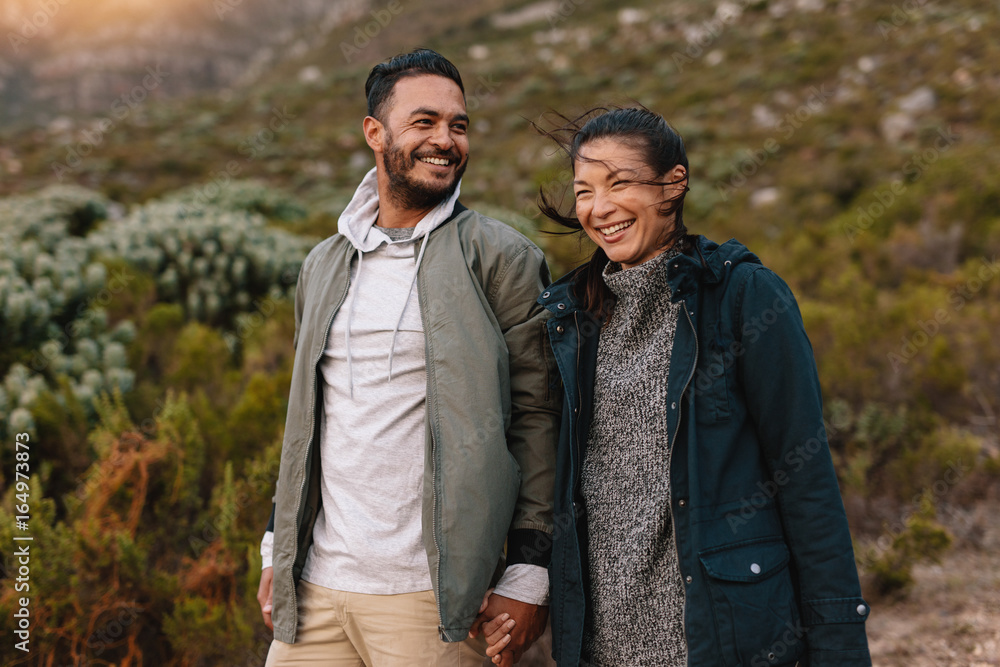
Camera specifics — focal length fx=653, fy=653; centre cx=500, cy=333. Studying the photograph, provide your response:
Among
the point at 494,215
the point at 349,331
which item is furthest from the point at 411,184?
the point at 494,215

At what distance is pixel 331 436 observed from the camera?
1.87 m

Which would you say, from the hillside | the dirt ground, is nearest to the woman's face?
the hillside

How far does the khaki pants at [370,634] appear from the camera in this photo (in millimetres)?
1682

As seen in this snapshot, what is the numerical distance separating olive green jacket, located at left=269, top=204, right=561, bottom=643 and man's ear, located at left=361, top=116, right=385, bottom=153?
31 centimetres

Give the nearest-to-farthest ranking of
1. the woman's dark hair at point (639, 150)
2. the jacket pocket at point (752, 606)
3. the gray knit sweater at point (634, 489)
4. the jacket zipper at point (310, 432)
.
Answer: the jacket pocket at point (752, 606) < the gray knit sweater at point (634, 489) < the woman's dark hair at point (639, 150) < the jacket zipper at point (310, 432)

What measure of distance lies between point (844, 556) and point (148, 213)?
24.4 feet

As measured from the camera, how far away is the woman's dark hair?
1.62m

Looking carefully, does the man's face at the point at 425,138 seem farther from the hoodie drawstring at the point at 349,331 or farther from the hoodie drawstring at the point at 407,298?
the hoodie drawstring at the point at 349,331

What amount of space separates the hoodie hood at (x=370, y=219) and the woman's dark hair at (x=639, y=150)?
395 millimetres

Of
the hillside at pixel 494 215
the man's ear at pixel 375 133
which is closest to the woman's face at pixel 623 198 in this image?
the hillside at pixel 494 215

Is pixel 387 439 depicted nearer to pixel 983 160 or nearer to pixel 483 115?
pixel 983 160

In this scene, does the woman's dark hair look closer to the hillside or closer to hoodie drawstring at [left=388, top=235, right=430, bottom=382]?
the hillside

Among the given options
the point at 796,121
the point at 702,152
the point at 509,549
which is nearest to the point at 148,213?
the point at 509,549

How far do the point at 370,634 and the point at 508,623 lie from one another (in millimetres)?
370
